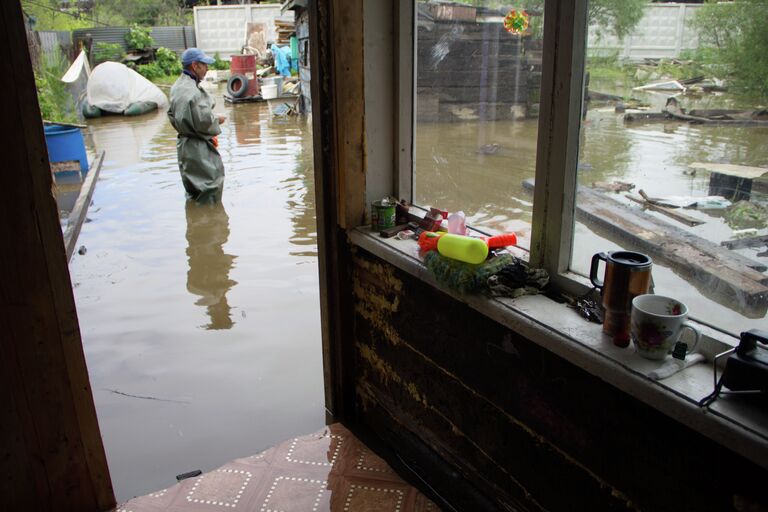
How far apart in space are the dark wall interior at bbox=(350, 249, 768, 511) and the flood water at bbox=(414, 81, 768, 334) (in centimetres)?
34

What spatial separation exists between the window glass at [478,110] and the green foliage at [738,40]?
20.6 inches

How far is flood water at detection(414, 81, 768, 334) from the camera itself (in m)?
1.54

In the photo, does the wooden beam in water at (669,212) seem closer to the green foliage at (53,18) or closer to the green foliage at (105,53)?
the green foliage at (53,18)

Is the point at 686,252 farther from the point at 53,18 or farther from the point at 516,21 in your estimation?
the point at 53,18

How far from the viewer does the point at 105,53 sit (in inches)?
878

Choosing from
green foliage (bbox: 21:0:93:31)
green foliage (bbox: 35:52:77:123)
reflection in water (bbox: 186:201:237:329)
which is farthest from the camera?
green foliage (bbox: 21:0:93:31)

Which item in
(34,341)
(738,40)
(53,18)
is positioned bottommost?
(34,341)

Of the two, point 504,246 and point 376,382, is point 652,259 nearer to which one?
point 504,246

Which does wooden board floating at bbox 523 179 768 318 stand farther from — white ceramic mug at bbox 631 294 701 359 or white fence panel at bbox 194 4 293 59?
white fence panel at bbox 194 4 293 59

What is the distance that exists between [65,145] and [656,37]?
8217 mm

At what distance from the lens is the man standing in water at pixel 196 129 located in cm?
654

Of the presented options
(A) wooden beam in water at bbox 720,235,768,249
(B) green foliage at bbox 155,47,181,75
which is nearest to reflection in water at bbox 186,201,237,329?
(A) wooden beam in water at bbox 720,235,768,249

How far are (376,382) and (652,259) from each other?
1.49m

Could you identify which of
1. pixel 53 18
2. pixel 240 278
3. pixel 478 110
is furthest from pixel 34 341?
pixel 53 18
